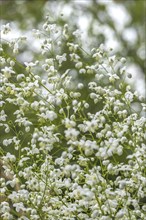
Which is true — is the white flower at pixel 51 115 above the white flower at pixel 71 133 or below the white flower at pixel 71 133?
above

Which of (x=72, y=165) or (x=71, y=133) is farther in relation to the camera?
(x=72, y=165)

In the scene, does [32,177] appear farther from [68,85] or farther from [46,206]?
[68,85]

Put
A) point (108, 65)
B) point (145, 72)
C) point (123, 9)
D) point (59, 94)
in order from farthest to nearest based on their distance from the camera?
→ point (123, 9) < point (145, 72) < point (108, 65) < point (59, 94)

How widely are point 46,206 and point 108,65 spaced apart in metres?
0.34

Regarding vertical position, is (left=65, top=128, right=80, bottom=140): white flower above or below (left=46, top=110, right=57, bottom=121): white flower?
below

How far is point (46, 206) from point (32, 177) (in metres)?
0.07

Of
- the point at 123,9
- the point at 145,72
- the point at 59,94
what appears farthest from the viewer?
the point at 123,9

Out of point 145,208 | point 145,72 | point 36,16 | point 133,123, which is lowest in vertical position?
point 145,208

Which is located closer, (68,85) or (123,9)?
(68,85)

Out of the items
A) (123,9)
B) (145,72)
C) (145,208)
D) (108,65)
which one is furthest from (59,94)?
(123,9)

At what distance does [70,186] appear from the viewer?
106cm

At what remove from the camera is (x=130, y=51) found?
4152mm

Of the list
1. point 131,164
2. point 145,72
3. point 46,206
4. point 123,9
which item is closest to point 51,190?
point 46,206

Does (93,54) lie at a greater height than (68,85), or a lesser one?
greater
